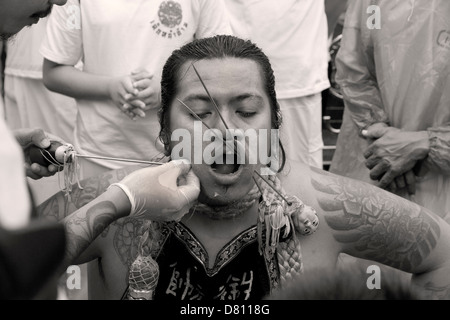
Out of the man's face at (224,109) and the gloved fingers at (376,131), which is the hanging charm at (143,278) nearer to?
the man's face at (224,109)

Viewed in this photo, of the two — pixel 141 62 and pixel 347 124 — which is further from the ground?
pixel 141 62

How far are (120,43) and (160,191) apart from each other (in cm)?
98

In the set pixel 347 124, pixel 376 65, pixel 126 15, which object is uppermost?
pixel 126 15

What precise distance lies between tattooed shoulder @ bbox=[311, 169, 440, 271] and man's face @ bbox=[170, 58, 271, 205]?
290 millimetres

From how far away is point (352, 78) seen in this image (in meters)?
3.23

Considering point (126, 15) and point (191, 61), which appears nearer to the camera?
point (191, 61)

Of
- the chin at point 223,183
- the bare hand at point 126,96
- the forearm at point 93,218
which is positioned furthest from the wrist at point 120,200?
the bare hand at point 126,96

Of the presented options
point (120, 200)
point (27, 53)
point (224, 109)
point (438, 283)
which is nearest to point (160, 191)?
point (120, 200)

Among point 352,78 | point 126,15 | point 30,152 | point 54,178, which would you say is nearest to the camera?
point 30,152

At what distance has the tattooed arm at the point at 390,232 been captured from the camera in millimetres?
2486

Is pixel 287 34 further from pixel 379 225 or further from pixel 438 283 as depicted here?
pixel 438 283

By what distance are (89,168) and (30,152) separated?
1.81 feet

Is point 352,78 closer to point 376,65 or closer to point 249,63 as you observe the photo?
point 376,65

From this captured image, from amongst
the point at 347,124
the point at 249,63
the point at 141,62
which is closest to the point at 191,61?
the point at 249,63
